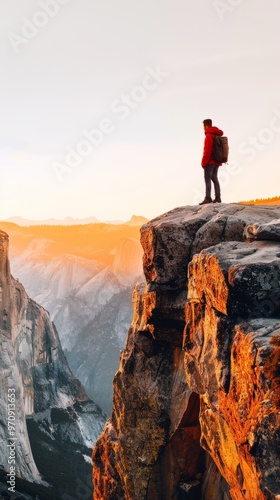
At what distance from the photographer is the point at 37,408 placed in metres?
145

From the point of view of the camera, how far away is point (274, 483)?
1330cm

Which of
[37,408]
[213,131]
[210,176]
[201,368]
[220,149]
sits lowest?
[37,408]

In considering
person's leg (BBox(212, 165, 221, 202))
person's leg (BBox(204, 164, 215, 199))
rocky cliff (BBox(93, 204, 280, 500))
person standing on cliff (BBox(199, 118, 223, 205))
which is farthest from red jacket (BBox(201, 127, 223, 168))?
rocky cliff (BBox(93, 204, 280, 500))

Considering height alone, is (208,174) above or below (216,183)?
above

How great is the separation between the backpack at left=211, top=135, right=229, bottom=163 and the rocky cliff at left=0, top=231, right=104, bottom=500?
64650 millimetres

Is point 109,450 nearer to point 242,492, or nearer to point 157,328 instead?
point 157,328

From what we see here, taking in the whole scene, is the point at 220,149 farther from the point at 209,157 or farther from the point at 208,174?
the point at 208,174

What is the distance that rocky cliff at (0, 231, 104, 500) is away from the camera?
89.0 meters

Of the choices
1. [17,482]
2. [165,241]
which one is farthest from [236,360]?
[17,482]

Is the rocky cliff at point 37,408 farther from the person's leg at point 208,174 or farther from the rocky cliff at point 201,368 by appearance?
the person's leg at point 208,174

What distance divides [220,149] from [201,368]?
10390mm

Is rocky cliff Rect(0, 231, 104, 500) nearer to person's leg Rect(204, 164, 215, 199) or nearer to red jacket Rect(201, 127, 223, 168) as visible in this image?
person's leg Rect(204, 164, 215, 199)

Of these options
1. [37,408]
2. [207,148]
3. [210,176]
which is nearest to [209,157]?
[207,148]

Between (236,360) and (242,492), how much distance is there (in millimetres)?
4128
